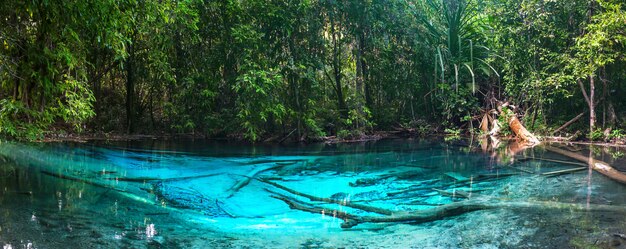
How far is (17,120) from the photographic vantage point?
157 inches

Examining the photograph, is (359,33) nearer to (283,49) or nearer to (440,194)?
(283,49)

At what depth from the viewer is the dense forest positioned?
321 inches

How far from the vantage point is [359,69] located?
33.1ft

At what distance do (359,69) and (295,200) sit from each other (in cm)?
674

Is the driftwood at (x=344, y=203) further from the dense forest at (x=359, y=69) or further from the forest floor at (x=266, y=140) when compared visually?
the forest floor at (x=266, y=140)

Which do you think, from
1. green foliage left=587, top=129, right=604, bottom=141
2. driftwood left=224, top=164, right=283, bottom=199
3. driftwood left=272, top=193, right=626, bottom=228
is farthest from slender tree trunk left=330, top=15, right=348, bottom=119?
driftwood left=272, top=193, right=626, bottom=228

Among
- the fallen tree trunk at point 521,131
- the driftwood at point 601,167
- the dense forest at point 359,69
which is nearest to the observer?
the driftwood at point 601,167

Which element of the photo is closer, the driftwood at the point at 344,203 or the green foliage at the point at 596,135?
the driftwood at the point at 344,203

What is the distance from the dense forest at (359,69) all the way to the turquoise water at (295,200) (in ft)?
7.03

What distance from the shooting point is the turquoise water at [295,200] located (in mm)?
2631

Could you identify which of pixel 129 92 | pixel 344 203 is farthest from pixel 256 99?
pixel 344 203

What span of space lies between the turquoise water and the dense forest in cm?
214

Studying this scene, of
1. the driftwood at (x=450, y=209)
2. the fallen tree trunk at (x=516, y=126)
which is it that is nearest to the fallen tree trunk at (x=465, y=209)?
the driftwood at (x=450, y=209)

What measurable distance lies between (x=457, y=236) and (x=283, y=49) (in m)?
Answer: 7.00
